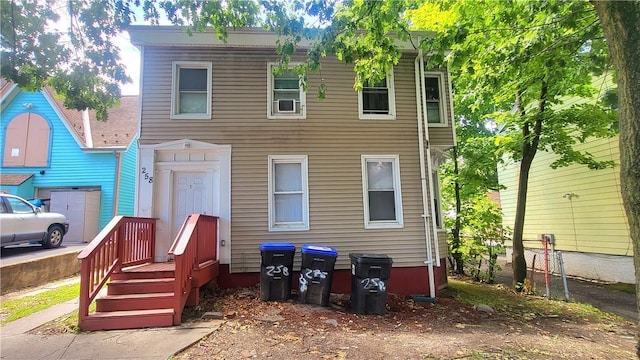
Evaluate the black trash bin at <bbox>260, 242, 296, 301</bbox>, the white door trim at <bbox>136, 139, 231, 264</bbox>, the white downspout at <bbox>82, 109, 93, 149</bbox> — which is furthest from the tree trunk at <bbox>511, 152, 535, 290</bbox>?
the white downspout at <bbox>82, 109, 93, 149</bbox>

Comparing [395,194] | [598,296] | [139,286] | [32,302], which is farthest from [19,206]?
[598,296]

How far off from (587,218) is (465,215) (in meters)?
4.14

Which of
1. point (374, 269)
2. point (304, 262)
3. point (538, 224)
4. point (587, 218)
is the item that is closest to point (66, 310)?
point (304, 262)

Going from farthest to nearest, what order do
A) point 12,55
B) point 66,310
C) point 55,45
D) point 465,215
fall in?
point 465,215 < point 55,45 < point 12,55 < point 66,310

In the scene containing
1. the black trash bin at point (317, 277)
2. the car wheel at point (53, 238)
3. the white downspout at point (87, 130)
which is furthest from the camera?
the white downspout at point (87, 130)

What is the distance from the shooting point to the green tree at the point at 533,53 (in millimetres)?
5910

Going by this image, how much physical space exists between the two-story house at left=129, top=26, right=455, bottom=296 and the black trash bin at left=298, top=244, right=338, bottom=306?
3.39 ft

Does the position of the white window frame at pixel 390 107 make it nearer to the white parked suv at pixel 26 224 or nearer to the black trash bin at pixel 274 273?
the black trash bin at pixel 274 273

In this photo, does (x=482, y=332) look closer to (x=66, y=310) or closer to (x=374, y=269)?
(x=374, y=269)

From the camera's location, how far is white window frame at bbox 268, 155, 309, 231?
7.20m

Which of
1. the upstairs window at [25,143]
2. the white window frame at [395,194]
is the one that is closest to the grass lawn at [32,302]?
the white window frame at [395,194]

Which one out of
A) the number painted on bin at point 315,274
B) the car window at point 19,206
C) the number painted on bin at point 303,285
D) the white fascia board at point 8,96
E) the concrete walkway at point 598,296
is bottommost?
the concrete walkway at point 598,296

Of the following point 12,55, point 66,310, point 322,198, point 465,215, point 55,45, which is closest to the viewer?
point 66,310

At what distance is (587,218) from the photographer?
10.9 metres
